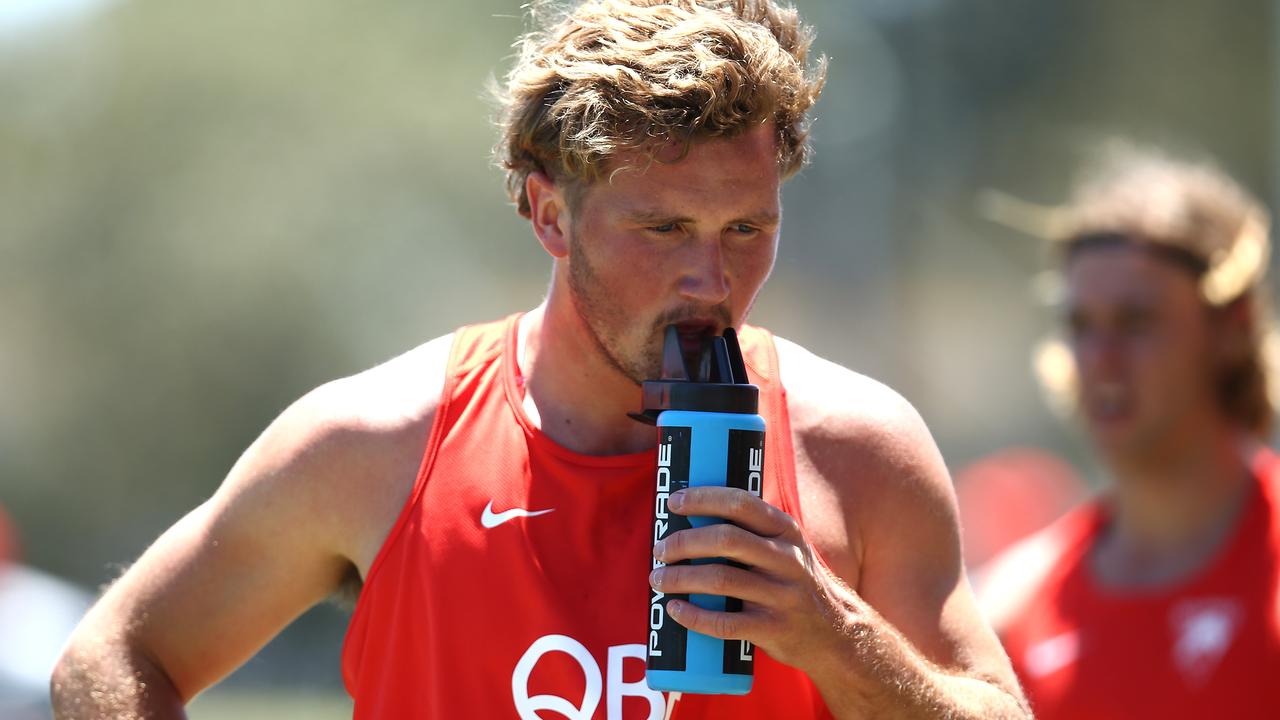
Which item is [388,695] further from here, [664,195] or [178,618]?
[664,195]

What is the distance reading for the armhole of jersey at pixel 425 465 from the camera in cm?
306

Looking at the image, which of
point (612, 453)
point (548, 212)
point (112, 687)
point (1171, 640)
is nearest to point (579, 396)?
point (612, 453)

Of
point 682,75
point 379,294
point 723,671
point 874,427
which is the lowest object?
point 723,671

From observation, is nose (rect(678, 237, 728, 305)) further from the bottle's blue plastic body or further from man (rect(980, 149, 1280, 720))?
man (rect(980, 149, 1280, 720))

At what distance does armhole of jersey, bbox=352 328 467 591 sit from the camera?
306 cm

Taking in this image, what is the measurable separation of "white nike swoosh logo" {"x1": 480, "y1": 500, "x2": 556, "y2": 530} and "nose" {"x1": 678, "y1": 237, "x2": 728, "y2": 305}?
55cm

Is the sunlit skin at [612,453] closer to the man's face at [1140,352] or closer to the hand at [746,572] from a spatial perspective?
the hand at [746,572]

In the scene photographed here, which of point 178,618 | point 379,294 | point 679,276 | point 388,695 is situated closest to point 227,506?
point 178,618

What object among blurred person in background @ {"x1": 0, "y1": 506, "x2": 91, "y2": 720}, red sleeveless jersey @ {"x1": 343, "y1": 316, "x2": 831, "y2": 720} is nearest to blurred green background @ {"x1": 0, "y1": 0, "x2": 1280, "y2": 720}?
blurred person in background @ {"x1": 0, "y1": 506, "x2": 91, "y2": 720}

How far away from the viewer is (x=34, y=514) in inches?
818

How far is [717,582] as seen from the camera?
7.82ft

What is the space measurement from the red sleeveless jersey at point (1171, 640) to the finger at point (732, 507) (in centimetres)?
271

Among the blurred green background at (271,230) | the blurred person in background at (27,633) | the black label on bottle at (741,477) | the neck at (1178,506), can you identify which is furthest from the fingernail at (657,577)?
the blurred green background at (271,230)

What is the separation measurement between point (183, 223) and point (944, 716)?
20.4 m
